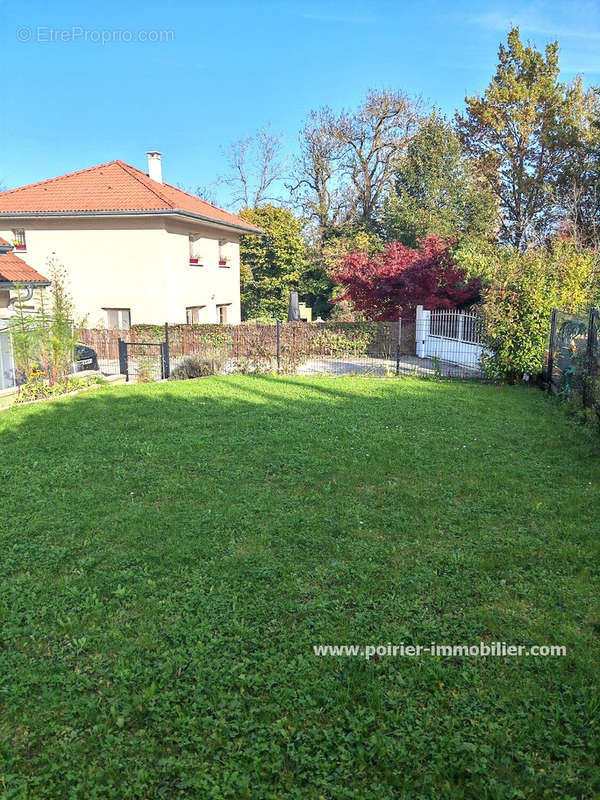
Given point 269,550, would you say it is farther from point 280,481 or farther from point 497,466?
point 497,466

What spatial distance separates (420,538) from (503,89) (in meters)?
30.9

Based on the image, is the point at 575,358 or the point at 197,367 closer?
the point at 575,358

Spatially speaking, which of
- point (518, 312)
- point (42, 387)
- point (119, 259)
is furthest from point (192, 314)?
point (518, 312)

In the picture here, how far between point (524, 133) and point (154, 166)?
18663 mm

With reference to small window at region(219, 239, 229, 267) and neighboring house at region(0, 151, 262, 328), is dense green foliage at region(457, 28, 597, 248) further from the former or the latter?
neighboring house at region(0, 151, 262, 328)

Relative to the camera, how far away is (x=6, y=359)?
36.2 ft

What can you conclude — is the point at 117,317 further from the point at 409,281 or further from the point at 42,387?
the point at 409,281

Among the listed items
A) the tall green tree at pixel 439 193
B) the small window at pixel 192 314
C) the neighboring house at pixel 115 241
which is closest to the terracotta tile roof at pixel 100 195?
the neighboring house at pixel 115 241

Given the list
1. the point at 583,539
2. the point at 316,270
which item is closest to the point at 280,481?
the point at 583,539

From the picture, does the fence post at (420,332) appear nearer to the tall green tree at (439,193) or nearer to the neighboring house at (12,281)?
the tall green tree at (439,193)

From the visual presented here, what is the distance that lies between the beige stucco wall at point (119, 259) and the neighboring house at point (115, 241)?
4cm

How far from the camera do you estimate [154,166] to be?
23953mm

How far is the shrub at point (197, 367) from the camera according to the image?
48.1ft

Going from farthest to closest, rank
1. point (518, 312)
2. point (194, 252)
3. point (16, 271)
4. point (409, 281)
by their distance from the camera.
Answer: point (194, 252) < point (409, 281) < point (16, 271) < point (518, 312)
